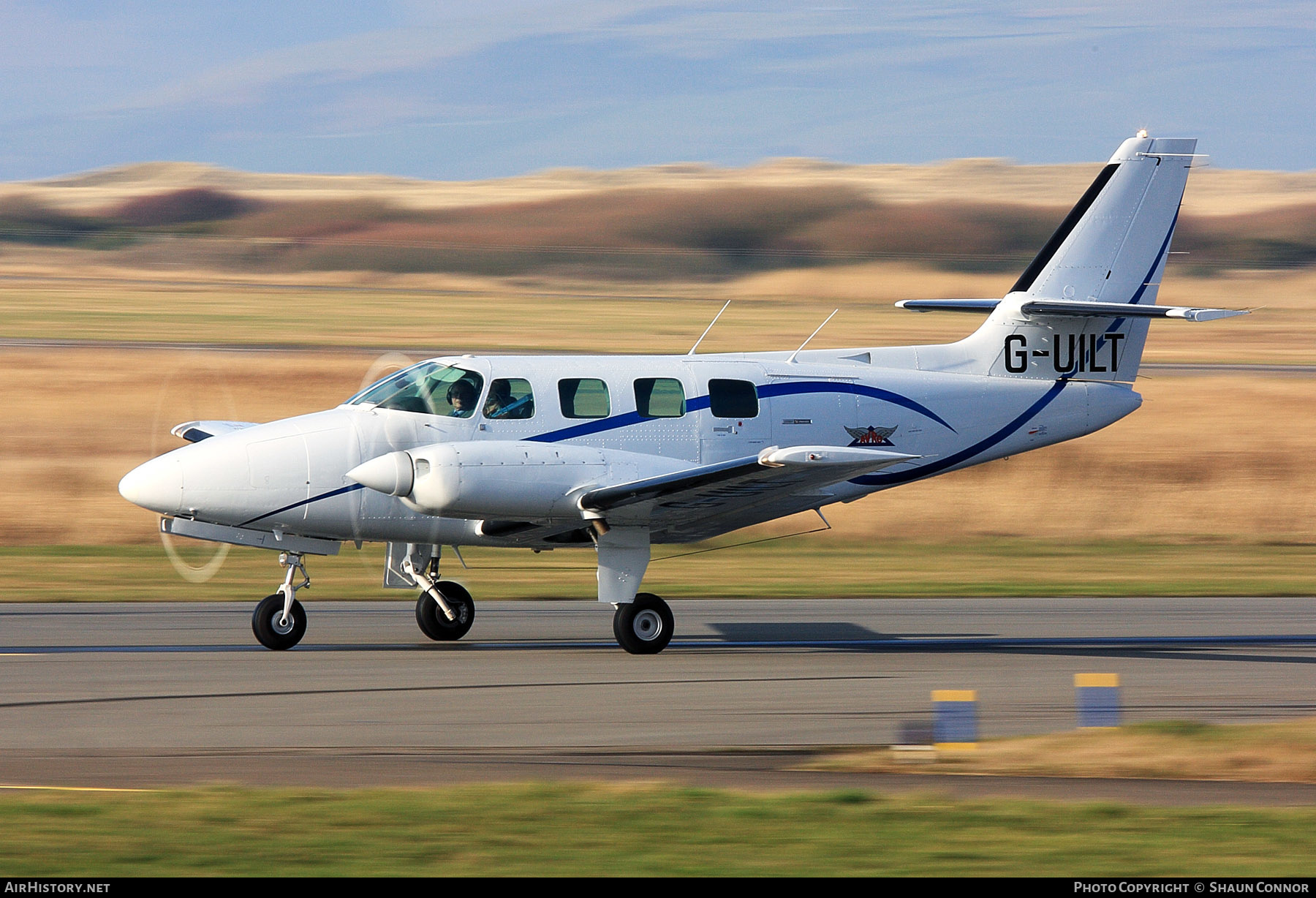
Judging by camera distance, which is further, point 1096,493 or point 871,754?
point 1096,493

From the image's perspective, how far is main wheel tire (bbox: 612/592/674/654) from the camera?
1372 cm

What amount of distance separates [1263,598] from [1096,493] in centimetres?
989

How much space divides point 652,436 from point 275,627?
416 centimetres

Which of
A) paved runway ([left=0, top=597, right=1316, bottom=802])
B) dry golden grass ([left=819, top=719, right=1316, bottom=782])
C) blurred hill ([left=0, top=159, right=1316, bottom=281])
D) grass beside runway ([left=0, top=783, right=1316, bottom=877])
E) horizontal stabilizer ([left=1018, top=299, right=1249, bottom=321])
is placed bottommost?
paved runway ([left=0, top=597, right=1316, bottom=802])

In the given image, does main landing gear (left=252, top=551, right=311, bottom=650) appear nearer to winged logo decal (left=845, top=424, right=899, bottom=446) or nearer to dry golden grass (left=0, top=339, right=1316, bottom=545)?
winged logo decal (left=845, top=424, right=899, bottom=446)

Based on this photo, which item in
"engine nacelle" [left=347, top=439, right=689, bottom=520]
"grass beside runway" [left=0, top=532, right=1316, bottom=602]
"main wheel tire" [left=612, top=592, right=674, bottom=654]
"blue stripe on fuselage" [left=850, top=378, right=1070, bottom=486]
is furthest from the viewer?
"grass beside runway" [left=0, top=532, right=1316, bottom=602]

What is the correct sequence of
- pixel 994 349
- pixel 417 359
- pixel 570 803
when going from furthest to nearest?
pixel 417 359 < pixel 994 349 < pixel 570 803

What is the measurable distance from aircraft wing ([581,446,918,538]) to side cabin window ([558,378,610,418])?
91cm

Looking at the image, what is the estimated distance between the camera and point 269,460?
524 inches

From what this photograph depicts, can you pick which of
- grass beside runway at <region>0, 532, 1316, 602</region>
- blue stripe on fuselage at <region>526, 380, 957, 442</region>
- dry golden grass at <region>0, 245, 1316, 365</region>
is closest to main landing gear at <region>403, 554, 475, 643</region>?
blue stripe on fuselage at <region>526, 380, 957, 442</region>

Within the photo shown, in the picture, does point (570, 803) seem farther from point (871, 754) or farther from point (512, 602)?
point (512, 602)

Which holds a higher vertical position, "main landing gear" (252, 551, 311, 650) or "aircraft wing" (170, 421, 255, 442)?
"aircraft wing" (170, 421, 255, 442)

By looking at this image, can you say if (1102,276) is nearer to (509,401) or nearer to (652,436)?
(652,436)

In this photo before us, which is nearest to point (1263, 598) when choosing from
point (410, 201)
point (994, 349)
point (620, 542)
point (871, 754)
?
point (994, 349)
